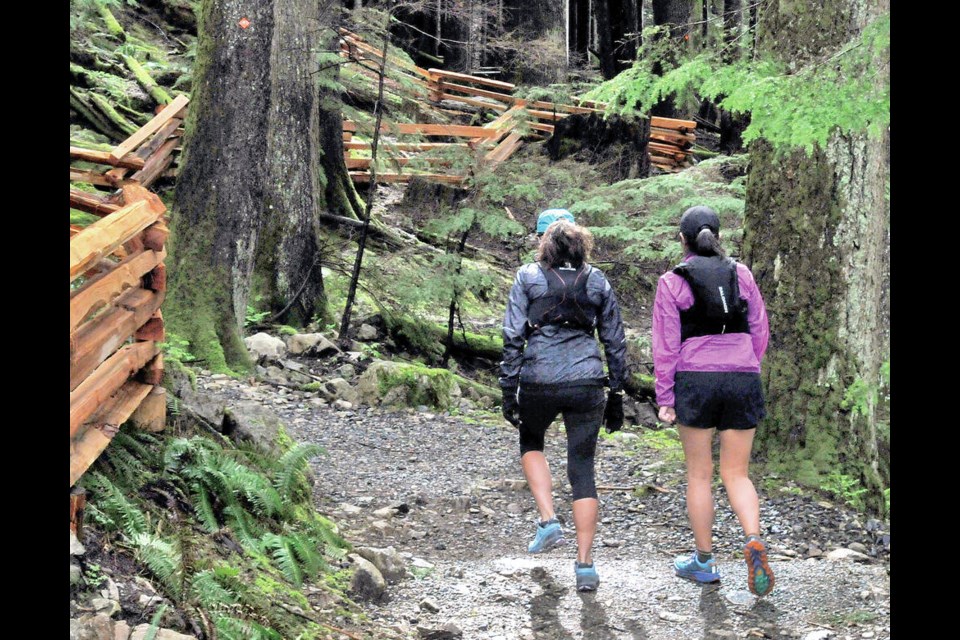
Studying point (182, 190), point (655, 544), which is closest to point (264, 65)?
point (182, 190)

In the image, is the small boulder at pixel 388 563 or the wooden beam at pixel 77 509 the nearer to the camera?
the wooden beam at pixel 77 509

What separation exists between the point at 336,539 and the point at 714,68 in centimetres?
391

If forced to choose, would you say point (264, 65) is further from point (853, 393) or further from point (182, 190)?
point (853, 393)

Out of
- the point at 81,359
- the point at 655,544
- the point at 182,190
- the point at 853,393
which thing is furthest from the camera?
the point at 182,190

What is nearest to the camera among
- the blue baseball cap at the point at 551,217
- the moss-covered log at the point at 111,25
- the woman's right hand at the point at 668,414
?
the woman's right hand at the point at 668,414

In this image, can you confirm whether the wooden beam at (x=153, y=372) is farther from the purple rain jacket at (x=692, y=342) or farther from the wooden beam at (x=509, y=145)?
the wooden beam at (x=509, y=145)

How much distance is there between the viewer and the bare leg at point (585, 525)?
18.7 ft

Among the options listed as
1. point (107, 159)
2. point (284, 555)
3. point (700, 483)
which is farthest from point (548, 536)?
point (107, 159)

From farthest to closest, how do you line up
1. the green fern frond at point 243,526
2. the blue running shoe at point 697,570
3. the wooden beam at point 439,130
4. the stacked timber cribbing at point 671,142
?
the stacked timber cribbing at point 671,142
the wooden beam at point 439,130
the blue running shoe at point 697,570
the green fern frond at point 243,526

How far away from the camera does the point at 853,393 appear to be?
6031 millimetres

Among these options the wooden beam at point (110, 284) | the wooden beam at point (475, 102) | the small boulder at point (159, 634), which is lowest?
the small boulder at point (159, 634)

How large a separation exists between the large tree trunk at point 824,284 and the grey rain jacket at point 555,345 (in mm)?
2306

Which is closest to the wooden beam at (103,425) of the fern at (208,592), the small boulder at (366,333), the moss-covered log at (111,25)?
the fern at (208,592)

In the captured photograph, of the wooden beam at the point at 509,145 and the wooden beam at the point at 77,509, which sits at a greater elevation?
the wooden beam at the point at 509,145
